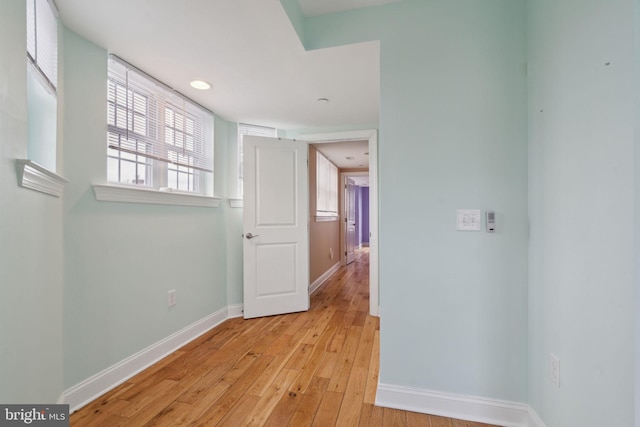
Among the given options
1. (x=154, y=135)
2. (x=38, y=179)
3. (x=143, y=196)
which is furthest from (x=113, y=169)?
(x=38, y=179)

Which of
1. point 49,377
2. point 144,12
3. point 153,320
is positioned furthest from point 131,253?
point 144,12

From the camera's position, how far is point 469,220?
1522mm

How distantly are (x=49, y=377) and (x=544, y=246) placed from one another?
8.07ft

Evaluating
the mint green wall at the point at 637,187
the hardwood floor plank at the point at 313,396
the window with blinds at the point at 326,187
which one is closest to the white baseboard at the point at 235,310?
the hardwood floor plank at the point at 313,396

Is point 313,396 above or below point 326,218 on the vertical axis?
below

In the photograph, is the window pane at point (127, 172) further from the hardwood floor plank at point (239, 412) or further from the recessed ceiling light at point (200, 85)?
the hardwood floor plank at point (239, 412)

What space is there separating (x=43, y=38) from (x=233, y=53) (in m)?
0.94

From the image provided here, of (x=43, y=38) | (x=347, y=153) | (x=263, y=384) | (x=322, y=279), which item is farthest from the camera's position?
(x=347, y=153)

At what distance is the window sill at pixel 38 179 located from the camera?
3.51ft

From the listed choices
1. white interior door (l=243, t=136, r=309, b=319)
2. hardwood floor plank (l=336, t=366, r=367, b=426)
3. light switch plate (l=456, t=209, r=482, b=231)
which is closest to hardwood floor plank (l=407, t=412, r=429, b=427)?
hardwood floor plank (l=336, t=366, r=367, b=426)

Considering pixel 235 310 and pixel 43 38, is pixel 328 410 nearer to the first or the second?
pixel 235 310

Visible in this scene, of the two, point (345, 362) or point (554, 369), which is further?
point (345, 362)

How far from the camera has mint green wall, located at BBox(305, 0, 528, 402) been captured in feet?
4.83

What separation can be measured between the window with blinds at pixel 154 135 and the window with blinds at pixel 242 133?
0.37 m
